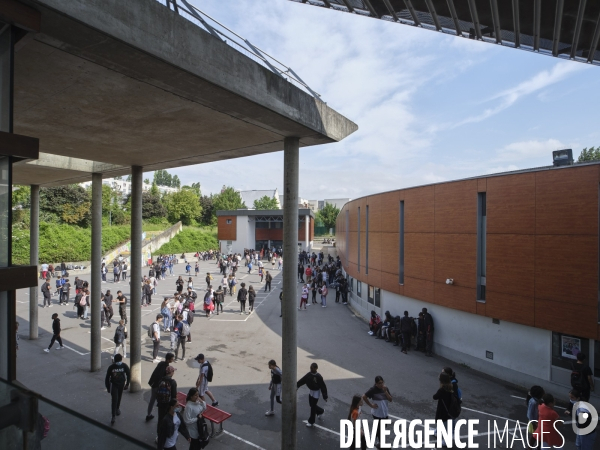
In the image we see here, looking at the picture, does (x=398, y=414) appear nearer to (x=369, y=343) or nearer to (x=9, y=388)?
(x=369, y=343)

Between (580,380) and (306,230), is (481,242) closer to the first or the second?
(580,380)

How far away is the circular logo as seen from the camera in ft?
20.2

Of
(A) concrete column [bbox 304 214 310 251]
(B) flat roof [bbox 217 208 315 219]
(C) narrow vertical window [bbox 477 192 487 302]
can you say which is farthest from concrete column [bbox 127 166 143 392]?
(A) concrete column [bbox 304 214 310 251]

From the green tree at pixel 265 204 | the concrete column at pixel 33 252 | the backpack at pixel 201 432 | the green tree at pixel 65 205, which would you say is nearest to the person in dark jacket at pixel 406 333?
the backpack at pixel 201 432

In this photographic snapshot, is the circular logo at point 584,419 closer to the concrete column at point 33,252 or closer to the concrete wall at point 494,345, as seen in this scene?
the concrete wall at point 494,345

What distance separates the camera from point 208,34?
16.1ft

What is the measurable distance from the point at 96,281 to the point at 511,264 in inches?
506

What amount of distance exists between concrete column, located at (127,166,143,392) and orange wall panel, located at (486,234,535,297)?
10.8m

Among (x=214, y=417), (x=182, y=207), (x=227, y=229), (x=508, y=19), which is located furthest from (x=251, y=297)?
(x=182, y=207)

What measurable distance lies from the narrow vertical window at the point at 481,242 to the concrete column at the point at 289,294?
26.1 feet

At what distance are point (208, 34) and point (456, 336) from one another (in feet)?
40.9

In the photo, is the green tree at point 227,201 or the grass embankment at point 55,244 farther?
the green tree at point 227,201

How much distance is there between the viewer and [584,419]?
6141 millimetres

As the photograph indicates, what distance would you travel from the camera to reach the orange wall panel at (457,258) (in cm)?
1243
